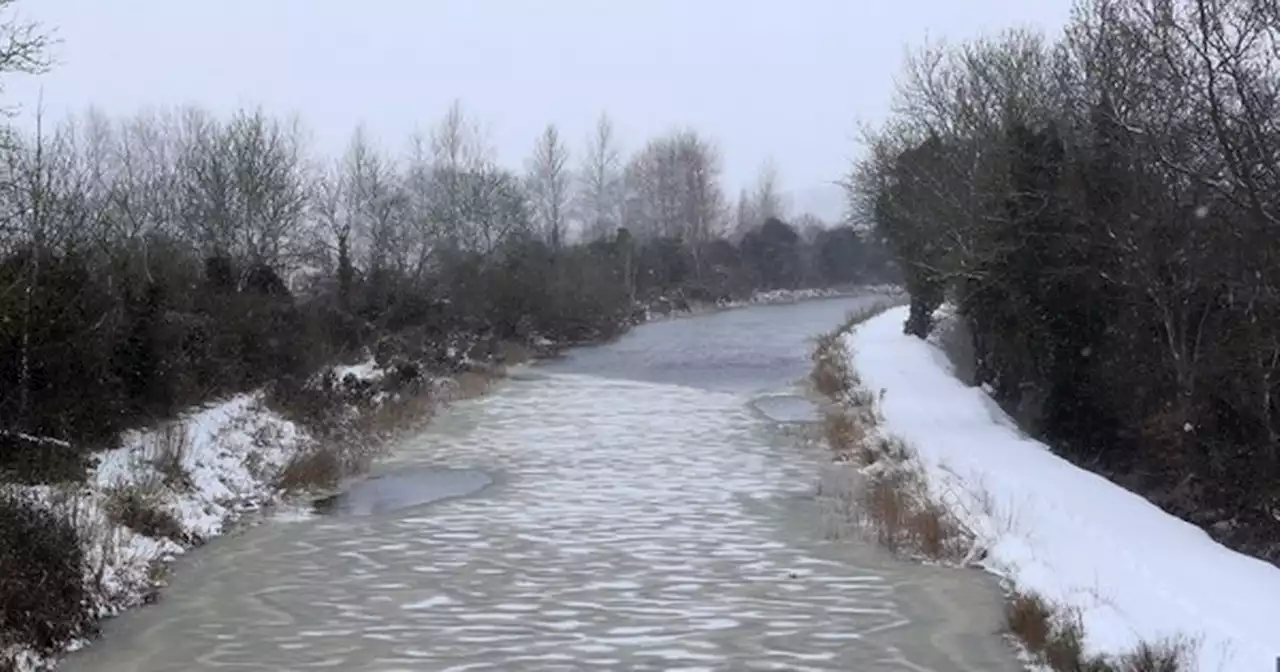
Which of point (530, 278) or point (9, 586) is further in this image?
point (530, 278)

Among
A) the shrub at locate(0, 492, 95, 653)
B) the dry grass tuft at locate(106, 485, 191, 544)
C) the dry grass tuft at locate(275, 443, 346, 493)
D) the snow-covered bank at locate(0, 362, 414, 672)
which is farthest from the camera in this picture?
the dry grass tuft at locate(275, 443, 346, 493)

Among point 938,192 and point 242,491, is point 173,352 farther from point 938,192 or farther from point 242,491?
point 938,192

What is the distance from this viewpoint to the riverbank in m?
10.3

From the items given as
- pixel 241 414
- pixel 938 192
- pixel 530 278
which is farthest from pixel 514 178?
pixel 241 414

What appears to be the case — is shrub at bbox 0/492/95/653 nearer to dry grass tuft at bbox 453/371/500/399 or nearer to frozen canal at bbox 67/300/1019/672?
frozen canal at bbox 67/300/1019/672

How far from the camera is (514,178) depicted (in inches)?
2569

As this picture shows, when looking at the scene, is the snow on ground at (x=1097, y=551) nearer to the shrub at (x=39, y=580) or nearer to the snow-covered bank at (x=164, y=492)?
the shrub at (x=39, y=580)

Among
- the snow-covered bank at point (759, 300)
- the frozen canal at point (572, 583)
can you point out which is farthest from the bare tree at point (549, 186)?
the frozen canal at point (572, 583)

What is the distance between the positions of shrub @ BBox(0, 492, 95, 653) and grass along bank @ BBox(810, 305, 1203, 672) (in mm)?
6893

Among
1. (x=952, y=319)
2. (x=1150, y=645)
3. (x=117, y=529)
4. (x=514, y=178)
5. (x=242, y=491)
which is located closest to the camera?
(x=1150, y=645)

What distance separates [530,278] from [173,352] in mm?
28412

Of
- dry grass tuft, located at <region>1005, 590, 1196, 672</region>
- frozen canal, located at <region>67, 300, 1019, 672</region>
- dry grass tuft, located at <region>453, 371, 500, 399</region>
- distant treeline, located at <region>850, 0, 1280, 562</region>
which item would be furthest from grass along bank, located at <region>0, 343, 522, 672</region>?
distant treeline, located at <region>850, 0, 1280, 562</region>

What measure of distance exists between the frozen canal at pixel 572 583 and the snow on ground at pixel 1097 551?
2.22ft

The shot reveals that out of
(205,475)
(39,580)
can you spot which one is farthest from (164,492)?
(39,580)
